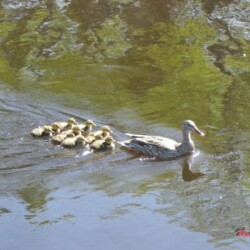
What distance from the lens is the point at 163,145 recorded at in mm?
10242

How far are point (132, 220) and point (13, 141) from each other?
2.78m

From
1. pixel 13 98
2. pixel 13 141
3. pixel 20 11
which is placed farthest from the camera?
pixel 20 11

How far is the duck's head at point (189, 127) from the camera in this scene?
10.5 metres

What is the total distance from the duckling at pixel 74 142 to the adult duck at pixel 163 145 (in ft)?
1.80

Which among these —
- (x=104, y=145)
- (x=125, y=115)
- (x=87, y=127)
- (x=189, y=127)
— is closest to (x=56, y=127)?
(x=87, y=127)

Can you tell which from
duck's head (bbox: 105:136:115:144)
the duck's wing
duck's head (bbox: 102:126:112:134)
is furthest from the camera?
duck's head (bbox: 102:126:112:134)

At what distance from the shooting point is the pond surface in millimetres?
8305

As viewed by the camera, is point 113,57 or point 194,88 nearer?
point 194,88

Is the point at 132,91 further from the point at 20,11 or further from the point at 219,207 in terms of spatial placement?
the point at 20,11

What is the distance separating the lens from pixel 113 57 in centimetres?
1432

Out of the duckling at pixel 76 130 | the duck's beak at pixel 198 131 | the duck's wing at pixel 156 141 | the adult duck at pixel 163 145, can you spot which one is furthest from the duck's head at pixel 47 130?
the duck's beak at pixel 198 131

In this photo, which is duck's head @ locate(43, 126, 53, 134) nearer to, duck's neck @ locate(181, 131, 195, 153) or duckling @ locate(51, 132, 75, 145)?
duckling @ locate(51, 132, 75, 145)

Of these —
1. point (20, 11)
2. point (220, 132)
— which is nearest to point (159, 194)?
point (220, 132)

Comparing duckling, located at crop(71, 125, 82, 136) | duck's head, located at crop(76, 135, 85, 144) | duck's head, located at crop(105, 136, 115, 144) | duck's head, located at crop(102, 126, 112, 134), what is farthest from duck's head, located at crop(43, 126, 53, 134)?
duck's head, located at crop(105, 136, 115, 144)
